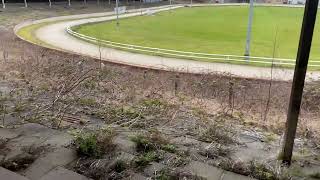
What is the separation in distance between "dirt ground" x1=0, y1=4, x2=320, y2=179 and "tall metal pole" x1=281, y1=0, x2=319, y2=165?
264mm

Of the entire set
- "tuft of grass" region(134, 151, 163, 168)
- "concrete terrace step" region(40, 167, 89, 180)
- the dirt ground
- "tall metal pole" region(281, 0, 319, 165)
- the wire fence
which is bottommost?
the wire fence

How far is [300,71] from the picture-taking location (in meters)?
4.11

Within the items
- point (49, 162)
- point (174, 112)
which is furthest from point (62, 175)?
point (174, 112)

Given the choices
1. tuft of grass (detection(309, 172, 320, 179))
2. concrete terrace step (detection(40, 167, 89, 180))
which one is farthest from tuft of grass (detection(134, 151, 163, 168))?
tuft of grass (detection(309, 172, 320, 179))

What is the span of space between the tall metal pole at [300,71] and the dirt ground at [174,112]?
264 mm

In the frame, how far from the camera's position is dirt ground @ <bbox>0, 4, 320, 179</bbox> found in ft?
15.6

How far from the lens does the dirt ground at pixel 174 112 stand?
15.6 feet

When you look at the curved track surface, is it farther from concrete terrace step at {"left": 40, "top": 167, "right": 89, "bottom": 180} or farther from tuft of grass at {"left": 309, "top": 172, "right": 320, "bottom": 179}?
concrete terrace step at {"left": 40, "top": 167, "right": 89, "bottom": 180}

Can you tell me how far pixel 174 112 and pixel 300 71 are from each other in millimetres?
3609

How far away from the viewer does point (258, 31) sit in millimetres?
33844

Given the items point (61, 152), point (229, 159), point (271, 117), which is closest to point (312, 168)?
point (229, 159)

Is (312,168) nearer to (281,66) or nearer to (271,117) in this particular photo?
(271,117)

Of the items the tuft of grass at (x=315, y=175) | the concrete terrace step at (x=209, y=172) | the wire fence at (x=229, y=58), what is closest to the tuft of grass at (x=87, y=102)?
the concrete terrace step at (x=209, y=172)

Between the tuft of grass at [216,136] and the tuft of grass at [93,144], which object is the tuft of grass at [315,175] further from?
the tuft of grass at [93,144]
